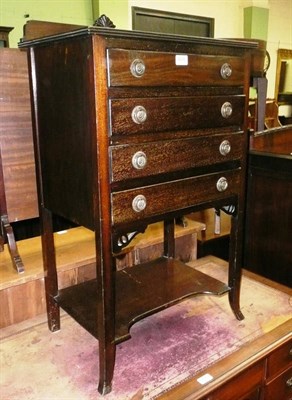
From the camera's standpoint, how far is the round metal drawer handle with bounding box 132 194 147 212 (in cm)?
100

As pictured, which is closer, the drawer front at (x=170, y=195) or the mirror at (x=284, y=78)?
the drawer front at (x=170, y=195)

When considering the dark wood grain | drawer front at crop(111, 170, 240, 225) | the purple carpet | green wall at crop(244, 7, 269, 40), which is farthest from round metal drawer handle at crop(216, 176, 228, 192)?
green wall at crop(244, 7, 269, 40)

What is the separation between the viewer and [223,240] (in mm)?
2398

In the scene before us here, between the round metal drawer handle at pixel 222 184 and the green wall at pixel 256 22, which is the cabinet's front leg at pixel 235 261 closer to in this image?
the round metal drawer handle at pixel 222 184

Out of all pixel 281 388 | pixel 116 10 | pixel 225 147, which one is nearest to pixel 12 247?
pixel 225 147

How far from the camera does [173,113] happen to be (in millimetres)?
1028

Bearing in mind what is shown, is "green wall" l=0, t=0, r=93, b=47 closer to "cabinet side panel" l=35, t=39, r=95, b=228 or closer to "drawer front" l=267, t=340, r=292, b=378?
"cabinet side panel" l=35, t=39, r=95, b=228

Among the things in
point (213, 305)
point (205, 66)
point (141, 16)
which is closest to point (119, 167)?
point (205, 66)

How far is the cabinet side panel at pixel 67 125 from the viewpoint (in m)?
0.92

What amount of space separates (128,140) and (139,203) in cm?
16

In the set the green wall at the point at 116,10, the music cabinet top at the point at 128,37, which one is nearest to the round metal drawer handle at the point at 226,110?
the music cabinet top at the point at 128,37

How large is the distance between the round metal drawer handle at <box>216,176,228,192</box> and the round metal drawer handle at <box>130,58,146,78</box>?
1.40 feet

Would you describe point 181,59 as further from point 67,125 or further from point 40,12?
point 40,12

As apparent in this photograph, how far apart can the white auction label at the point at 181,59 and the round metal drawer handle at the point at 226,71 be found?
0.13m
